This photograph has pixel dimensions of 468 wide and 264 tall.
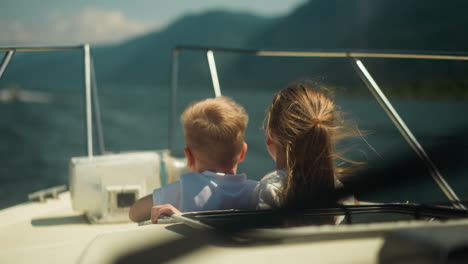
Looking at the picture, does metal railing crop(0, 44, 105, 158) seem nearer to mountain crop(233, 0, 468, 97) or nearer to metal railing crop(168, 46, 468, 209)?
metal railing crop(168, 46, 468, 209)

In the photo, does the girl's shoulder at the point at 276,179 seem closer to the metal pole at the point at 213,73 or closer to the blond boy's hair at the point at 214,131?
the blond boy's hair at the point at 214,131

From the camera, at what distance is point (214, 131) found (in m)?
1.36

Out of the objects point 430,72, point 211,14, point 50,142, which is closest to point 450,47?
point 430,72

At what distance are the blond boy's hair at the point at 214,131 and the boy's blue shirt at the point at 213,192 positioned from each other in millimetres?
55

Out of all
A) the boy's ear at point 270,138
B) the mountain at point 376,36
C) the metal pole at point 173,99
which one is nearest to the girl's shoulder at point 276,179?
the boy's ear at point 270,138

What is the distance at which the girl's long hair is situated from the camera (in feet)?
4.25

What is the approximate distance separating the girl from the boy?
0.07m

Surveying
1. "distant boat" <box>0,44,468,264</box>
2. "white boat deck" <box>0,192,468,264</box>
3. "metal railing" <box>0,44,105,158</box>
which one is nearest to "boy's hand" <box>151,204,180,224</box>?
"distant boat" <box>0,44,468,264</box>

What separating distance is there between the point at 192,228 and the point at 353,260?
33cm

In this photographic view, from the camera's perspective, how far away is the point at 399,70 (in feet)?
204

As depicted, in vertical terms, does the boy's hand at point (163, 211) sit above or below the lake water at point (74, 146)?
below

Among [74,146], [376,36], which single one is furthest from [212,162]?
[376,36]

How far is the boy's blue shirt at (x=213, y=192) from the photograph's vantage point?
4.36 ft

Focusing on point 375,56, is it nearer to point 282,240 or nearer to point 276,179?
point 276,179
